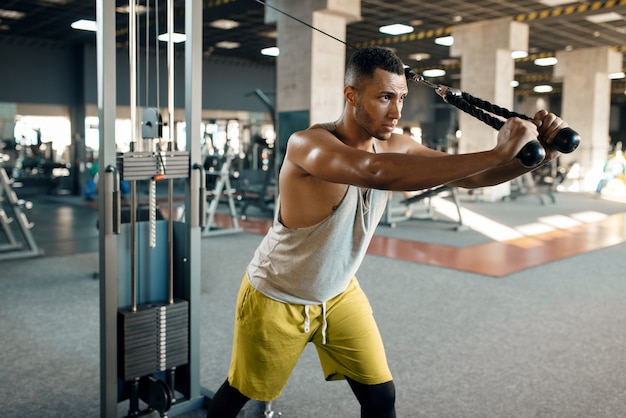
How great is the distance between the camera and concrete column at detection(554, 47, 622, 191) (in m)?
15.6

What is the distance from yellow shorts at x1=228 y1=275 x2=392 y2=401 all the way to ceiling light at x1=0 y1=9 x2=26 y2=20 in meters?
11.3

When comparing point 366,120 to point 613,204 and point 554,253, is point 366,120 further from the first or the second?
point 613,204

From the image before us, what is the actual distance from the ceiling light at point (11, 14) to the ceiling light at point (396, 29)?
278 inches

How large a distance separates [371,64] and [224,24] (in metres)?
11.6

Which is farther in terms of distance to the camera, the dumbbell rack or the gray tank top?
the dumbbell rack

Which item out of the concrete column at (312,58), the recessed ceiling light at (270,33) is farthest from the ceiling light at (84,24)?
the concrete column at (312,58)

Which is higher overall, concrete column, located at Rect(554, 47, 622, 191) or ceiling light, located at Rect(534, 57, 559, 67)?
ceiling light, located at Rect(534, 57, 559, 67)

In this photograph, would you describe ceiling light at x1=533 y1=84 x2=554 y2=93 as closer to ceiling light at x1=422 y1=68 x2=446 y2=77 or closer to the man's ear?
ceiling light at x1=422 y1=68 x2=446 y2=77

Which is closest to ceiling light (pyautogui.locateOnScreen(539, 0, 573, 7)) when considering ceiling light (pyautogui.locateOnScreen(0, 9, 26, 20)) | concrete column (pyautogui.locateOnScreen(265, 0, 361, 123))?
concrete column (pyautogui.locateOnScreen(265, 0, 361, 123))

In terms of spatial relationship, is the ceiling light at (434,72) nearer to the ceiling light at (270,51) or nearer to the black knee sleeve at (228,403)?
the ceiling light at (270,51)

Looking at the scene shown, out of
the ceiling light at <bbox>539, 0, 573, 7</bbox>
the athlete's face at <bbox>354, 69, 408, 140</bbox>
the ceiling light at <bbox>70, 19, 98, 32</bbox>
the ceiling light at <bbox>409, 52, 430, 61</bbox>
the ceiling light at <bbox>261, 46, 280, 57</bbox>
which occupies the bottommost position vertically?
the athlete's face at <bbox>354, 69, 408, 140</bbox>

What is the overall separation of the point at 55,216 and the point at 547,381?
8.38 metres

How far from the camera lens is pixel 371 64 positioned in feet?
5.08

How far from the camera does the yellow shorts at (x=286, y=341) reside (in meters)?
1.75
